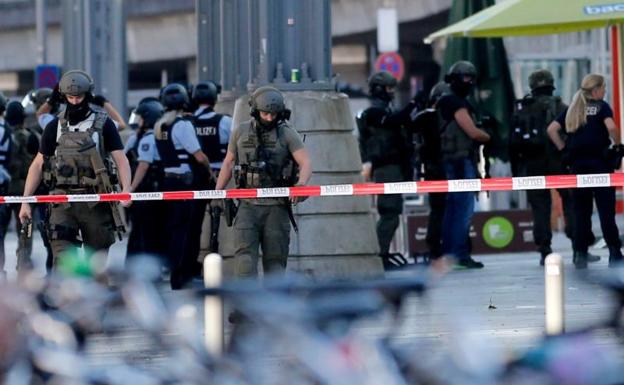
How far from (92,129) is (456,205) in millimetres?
5112

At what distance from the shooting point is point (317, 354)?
17.5ft

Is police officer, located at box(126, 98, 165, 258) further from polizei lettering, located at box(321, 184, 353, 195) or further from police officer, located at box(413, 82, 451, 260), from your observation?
polizei lettering, located at box(321, 184, 353, 195)

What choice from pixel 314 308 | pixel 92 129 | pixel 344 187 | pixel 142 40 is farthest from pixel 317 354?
pixel 142 40

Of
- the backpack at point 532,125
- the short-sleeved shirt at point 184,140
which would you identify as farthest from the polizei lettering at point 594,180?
the short-sleeved shirt at point 184,140

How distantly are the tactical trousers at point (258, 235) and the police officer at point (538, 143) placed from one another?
15.3ft

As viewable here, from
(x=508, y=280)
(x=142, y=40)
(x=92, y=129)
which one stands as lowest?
(x=508, y=280)

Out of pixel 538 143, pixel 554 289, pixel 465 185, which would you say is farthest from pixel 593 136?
pixel 554 289

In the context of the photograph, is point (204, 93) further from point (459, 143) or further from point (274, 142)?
point (274, 142)

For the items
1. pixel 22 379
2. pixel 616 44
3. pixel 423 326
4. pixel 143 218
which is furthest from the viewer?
pixel 616 44

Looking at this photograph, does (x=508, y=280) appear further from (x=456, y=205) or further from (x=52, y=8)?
(x=52, y=8)

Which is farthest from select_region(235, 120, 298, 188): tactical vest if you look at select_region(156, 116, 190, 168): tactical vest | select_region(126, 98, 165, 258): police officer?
select_region(126, 98, 165, 258): police officer

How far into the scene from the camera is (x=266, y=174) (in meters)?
11.9

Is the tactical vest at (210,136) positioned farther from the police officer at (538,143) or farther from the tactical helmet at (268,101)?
the tactical helmet at (268,101)

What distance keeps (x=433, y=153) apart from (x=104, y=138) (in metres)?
5.15
